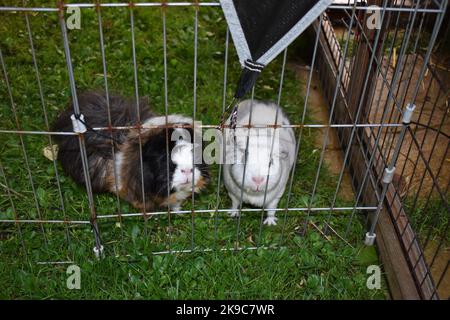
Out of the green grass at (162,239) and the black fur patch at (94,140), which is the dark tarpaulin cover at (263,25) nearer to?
the green grass at (162,239)

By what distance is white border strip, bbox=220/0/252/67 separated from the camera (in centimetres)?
187

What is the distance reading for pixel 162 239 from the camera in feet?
9.00

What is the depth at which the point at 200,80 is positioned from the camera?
12.3 feet

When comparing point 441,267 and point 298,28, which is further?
point 441,267

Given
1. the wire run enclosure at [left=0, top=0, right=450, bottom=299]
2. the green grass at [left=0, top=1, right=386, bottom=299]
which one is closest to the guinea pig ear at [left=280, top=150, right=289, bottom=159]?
the wire run enclosure at [left=0, top=0, right=450, bottom=299]

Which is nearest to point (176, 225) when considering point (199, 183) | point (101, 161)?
point (199, 183)

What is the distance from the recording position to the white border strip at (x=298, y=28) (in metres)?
1.81

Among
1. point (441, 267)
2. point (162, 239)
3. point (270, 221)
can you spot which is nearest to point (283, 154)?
point (270, 221)

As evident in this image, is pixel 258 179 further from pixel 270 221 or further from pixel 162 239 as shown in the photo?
pixel 162 239

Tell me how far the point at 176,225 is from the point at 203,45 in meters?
1.76

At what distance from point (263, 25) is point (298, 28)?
126 mm

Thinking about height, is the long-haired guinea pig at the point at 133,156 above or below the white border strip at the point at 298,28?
below

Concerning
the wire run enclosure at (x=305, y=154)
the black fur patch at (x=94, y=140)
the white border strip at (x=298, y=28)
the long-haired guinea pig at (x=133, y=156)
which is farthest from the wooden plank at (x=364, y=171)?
the black fur patch at (x=94, y=140)

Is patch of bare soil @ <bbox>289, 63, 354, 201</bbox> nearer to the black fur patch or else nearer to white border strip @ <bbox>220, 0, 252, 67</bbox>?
the black fur patch
